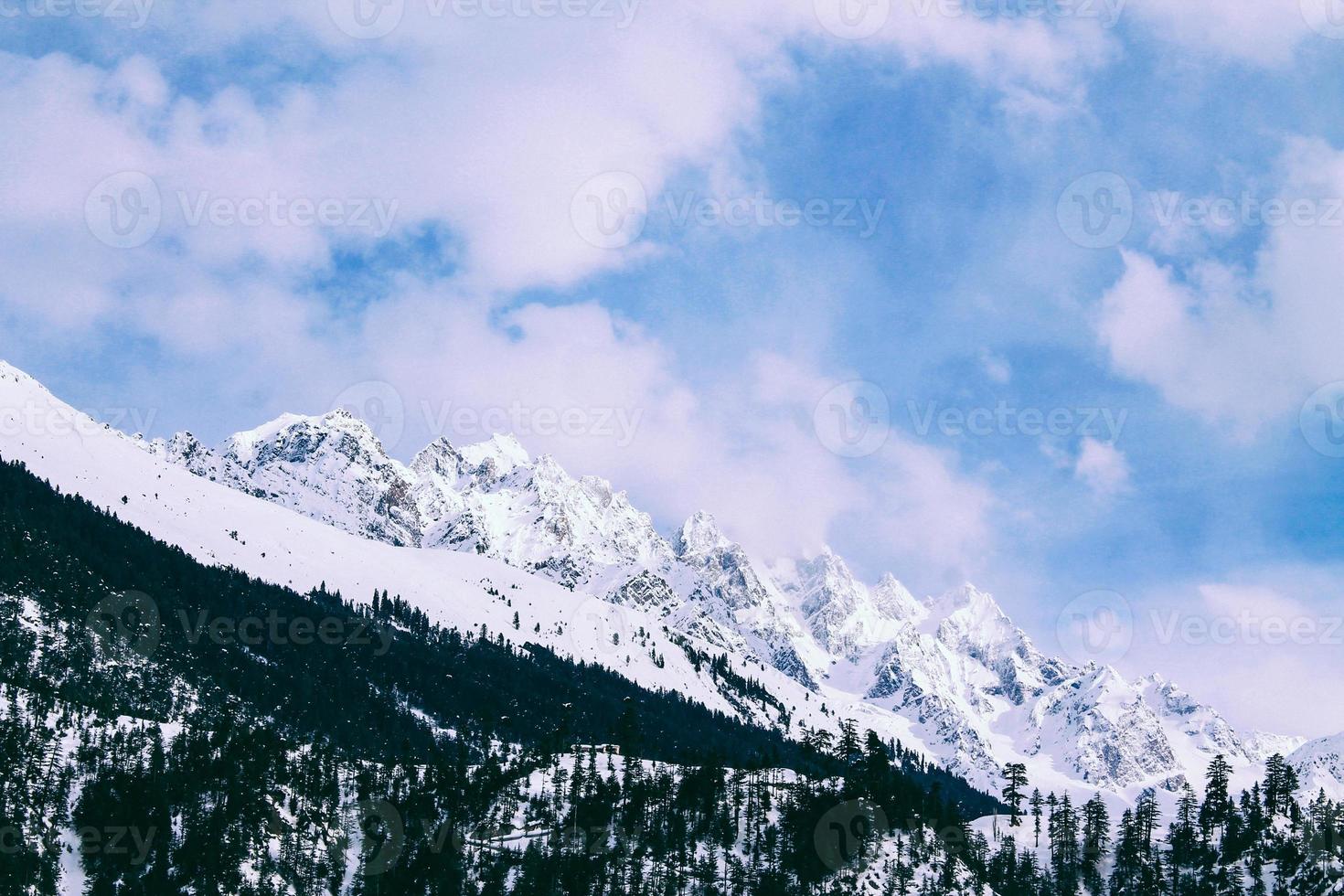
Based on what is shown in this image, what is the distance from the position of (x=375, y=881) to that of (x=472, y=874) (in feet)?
56.4

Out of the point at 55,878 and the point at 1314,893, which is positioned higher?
the point at 1314,893

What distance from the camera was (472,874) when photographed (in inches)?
7712

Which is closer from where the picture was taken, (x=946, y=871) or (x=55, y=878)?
(x=55, y=878)

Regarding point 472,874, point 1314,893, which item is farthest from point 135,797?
point 1314,893

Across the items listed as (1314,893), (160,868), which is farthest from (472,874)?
(1314,893)

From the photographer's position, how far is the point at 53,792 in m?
197

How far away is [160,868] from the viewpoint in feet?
617

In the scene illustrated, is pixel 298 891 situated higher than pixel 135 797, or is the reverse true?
pixel 135 797

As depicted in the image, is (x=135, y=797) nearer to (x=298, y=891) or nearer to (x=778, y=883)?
(x=298, y=891)

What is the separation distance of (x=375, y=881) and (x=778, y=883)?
219 ft

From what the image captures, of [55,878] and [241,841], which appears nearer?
[55,878]

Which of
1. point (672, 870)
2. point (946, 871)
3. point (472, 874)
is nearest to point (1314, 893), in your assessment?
point (946, 871)

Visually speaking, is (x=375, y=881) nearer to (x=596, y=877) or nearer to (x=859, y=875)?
(x=596, y=877)

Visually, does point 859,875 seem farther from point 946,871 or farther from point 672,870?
point 672,870
